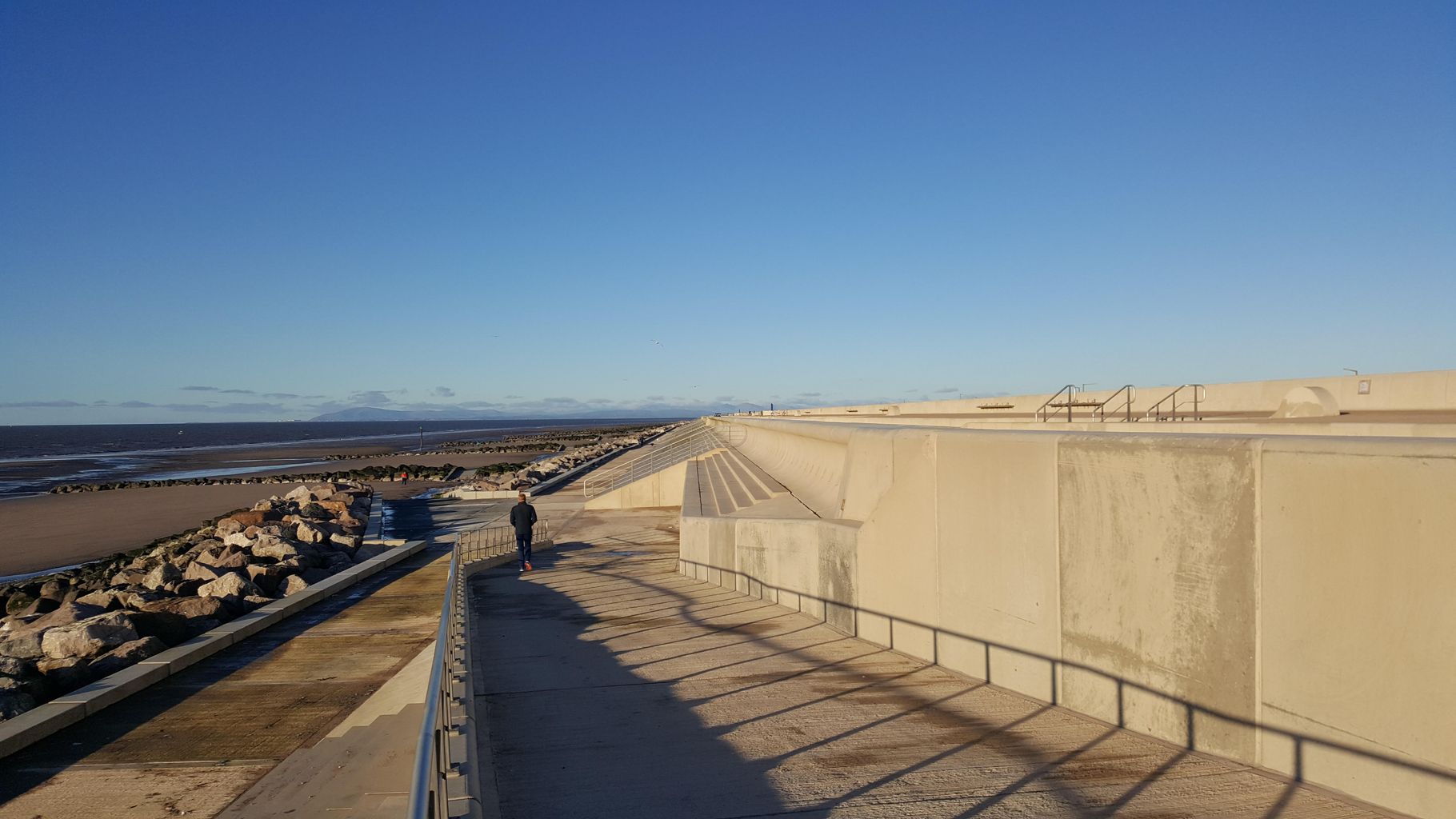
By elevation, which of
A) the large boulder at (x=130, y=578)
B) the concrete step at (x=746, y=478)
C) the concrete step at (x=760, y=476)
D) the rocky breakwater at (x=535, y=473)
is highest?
the concrete step at (x=760, y=476)

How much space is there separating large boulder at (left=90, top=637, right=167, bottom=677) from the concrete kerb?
0.23 m

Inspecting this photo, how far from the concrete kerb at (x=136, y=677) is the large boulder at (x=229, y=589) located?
125 cm

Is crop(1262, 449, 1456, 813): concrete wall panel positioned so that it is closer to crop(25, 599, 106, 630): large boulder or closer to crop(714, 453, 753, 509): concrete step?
crop(714, 453, 753, 509): concrete step

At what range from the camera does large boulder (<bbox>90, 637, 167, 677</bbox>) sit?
389 inches

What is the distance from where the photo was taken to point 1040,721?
638cm

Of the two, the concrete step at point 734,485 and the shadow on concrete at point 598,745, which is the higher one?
the concrete step at point 734,485

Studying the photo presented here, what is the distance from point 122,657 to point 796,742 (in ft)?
26.5

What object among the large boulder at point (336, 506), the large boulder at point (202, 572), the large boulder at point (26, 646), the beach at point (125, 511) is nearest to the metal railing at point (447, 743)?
the large boulder at point (26, 646)

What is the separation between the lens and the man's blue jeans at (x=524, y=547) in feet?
54.2

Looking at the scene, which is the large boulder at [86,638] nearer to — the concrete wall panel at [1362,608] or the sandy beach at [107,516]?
the concrete wall panel at [1362,608]

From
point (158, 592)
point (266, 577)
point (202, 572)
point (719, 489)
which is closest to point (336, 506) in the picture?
point (202, 572)

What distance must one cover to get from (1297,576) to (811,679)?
13.1 feet

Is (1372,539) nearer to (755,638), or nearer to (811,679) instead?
(811,679)

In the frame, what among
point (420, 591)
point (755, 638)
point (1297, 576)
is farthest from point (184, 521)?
point (1297, 576)
